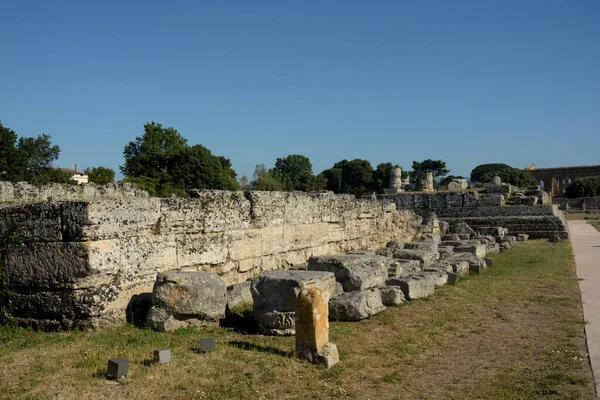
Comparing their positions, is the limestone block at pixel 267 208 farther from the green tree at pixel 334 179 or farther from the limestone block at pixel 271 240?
the green tree at pixel 334 179

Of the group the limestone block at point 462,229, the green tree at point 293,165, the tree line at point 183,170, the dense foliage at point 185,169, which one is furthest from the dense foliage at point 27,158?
the green tree at point 293,165

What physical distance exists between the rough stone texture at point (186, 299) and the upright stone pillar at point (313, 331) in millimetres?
1572

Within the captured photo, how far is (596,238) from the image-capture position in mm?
20312

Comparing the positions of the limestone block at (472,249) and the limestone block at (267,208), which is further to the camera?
the limestone block at (472,249)

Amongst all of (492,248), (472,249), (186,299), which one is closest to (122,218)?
(186,299)

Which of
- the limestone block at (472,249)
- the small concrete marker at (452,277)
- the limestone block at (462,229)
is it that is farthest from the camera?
the limestone block at (462,229)

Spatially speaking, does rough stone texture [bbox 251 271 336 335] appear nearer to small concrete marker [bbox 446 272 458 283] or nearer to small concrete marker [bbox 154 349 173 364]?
small concrete marker [bbox 154 349 173 364]

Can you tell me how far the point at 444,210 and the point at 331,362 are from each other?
20.3 m

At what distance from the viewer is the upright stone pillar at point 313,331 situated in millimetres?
5270

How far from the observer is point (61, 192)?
14.2m

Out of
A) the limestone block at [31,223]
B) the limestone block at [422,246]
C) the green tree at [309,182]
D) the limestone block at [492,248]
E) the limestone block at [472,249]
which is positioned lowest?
the limestone block at [492,248]

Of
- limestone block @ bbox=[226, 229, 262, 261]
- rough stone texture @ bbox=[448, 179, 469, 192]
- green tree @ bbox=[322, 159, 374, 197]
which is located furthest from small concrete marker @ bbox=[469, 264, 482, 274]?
green tree @ bbox=[322, 159, 374, 197]

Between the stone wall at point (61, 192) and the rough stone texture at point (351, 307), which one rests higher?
the stone wall at point (61, 192)

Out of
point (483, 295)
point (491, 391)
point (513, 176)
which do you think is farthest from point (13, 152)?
point (513, 176)
